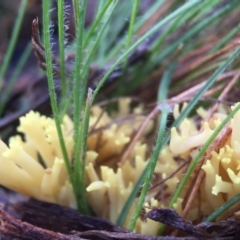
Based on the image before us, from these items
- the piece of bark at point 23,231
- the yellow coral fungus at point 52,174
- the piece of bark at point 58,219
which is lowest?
the piece of bark at point 23,231

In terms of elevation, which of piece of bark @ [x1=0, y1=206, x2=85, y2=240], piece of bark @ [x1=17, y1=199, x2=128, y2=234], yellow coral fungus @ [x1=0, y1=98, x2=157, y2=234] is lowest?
piece of bark @ [x1=0, y1=206, x2=85, y2=240]

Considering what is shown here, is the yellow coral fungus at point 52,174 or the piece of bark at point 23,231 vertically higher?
the yellow coral fungus at point 52,174

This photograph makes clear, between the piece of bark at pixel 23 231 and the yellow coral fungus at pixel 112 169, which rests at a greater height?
the yellow coral fungus at pixel 112 169

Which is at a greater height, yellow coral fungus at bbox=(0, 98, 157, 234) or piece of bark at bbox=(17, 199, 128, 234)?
yellow coral fungus at bbox=(0, 98, 157, 234)

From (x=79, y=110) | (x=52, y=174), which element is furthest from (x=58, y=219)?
(x=79, y=110)

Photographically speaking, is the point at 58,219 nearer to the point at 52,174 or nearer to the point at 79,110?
the point at 52,174

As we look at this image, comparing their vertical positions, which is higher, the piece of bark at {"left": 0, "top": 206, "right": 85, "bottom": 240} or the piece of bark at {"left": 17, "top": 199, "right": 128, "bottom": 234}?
the piece of bark at {"left": 17, "top": 199, "right": 128, "bottom": 234}

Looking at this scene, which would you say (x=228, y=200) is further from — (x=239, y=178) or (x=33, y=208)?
(x=33, y=208)

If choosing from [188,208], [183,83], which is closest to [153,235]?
[188,208]

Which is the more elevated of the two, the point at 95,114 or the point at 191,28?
the point at 191,28

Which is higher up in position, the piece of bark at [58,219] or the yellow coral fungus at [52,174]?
the yellow coral fungus at [52,174]

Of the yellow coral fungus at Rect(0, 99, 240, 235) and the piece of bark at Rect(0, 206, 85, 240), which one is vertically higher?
the yellow coral fungus at Rect(0, 99, 240, 235)
